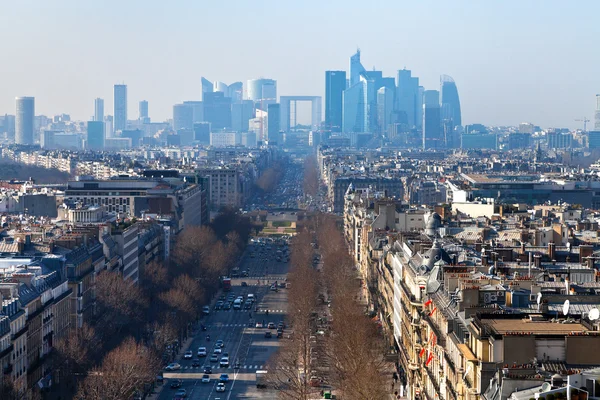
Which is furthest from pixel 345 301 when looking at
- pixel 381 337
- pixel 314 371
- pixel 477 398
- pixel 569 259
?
pixel 477 398

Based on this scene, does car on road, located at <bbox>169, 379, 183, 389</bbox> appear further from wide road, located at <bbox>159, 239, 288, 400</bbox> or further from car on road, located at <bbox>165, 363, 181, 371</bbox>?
car on road, located at <bbox>165, 363, 181, 371</bbox>

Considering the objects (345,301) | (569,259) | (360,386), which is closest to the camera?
(360,386)

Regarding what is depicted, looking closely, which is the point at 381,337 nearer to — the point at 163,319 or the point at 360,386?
the point at 163,319

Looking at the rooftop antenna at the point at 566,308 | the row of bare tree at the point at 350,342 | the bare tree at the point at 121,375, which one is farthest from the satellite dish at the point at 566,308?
the bare tree at the point at 121,375

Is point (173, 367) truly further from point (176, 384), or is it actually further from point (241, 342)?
point (241, 342)

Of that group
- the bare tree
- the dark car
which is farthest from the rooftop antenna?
the dark car

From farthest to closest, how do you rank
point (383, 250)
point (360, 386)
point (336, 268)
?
point (336, 268), point (383, 250), point (360, 386)

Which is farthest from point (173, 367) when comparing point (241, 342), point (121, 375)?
point (121, 375)
